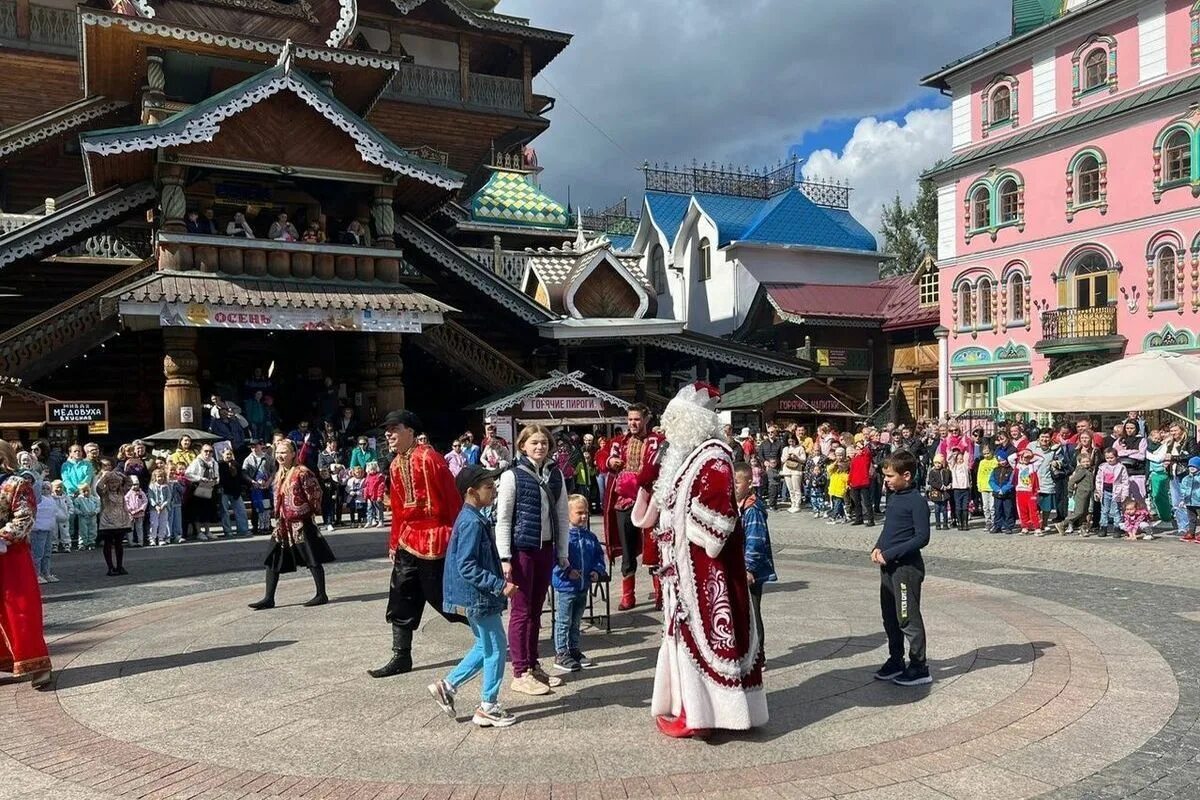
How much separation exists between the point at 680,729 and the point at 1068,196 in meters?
29.8

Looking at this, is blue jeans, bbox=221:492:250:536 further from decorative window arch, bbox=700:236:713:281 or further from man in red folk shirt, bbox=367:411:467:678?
decorative window arch, bbox=700:236:713:281

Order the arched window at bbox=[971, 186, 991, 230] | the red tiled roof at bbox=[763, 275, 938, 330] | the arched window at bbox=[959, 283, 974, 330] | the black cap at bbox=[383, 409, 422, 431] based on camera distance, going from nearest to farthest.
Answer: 1. the black cap at bbox=[383, 409, 422, 431]
2. the arched window at bbox=[971, 186, 991, 230]
3. the arched window at bbox=[959, 283, 974, 330]
4. the red tiled roof at bbox=[763, 275, 938, 330]

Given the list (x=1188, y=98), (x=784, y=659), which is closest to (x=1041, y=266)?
(x=1188, y=98)

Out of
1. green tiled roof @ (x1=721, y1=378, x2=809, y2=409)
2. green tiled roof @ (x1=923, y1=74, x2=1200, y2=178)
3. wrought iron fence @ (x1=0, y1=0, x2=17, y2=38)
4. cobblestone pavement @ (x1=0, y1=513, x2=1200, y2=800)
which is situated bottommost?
cobblestone pavement @ (x1=0, y1=513, x2=1200, y2=800)

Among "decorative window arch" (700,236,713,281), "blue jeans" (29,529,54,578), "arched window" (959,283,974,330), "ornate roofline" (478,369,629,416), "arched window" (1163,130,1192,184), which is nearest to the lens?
"blue jeans" (29,529,54,578)


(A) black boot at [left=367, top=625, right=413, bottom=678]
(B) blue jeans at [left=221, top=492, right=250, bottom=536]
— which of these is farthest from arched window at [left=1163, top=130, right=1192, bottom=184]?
(A) black boot at [left=367, top=625, right=413, bottom=678]

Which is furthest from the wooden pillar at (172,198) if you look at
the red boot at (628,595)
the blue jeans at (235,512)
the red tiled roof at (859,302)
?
the red tiled roof at (859,302)

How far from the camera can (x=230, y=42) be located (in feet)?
66.5

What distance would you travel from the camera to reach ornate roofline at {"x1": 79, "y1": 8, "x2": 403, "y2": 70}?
1877cm

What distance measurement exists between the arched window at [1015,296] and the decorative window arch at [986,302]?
1.99 feet

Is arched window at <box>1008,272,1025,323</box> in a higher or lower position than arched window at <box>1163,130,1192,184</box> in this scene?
lower

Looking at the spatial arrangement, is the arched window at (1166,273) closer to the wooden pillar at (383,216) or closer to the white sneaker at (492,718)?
the wooden pillar at (383,216)

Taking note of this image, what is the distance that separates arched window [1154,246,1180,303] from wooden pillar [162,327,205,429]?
26.9m

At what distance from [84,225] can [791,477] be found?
16.5 meters
